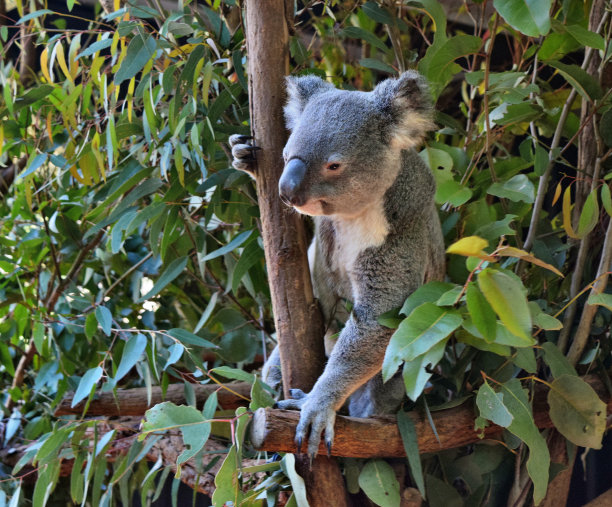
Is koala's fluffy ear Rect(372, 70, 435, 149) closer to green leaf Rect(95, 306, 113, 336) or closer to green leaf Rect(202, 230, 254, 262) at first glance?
green leaf Rect(202, 230, 254, 262)

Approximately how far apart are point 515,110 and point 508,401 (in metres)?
0.82

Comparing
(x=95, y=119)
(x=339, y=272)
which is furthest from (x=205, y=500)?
(x=95, y=119)

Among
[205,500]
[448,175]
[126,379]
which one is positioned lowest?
[205,500]

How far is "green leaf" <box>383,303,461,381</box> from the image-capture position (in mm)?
1257

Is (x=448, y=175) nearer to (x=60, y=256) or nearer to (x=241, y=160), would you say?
(x=241, y=160)

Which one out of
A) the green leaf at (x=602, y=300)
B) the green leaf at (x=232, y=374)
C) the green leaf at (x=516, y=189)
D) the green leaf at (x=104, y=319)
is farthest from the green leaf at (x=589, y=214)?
the green leaf at (x=104, y=319)

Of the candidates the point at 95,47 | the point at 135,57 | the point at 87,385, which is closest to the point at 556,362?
the point at 87,385

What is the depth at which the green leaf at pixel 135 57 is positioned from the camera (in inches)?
66.4

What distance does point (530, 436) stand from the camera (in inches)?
60.0

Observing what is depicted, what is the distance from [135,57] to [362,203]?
0.71m

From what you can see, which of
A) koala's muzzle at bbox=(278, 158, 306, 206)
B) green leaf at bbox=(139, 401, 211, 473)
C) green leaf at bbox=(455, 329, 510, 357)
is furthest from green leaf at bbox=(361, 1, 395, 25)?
green leaf at bbox=(139, 401, 211, 473)

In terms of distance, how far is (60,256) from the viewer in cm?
265

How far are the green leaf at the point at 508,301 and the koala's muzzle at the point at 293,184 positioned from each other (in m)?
0.52

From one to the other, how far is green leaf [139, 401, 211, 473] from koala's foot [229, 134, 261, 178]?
25.1 inches
